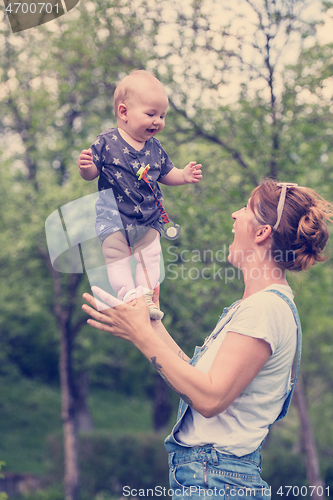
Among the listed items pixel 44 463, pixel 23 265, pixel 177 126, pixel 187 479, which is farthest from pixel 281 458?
pixel 187 479

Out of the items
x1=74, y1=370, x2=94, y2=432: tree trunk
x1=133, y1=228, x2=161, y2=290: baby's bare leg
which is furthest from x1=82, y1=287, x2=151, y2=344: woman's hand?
x1=74, y1=370, x2=94, y2=432: tree trunk

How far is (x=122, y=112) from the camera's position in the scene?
2.23m

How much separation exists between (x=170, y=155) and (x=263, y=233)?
6.20m

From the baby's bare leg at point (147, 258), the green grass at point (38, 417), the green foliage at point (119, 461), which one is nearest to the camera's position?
the baby's bare leg at point (147, 258)

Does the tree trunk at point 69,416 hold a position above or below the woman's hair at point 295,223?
below

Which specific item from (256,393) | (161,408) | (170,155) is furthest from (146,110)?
(161,408)

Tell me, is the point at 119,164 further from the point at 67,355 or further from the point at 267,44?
the point at 67,355

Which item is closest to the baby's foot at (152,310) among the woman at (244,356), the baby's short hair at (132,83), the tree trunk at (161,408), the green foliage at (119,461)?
the woman at (244,356)

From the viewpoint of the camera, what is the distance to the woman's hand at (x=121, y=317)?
1.82m

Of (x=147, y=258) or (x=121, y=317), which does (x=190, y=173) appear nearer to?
(x=147, y=258)

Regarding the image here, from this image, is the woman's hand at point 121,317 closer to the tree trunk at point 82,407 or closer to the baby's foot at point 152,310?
the baby's foot at point 152,310

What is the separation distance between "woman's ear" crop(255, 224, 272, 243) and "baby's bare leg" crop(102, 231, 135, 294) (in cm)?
63

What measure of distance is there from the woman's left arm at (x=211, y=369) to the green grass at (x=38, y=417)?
14.6 m

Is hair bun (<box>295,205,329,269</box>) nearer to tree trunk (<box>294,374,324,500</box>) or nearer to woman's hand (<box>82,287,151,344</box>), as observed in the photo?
woman's hand (<box>82,287,151,344</box>)
